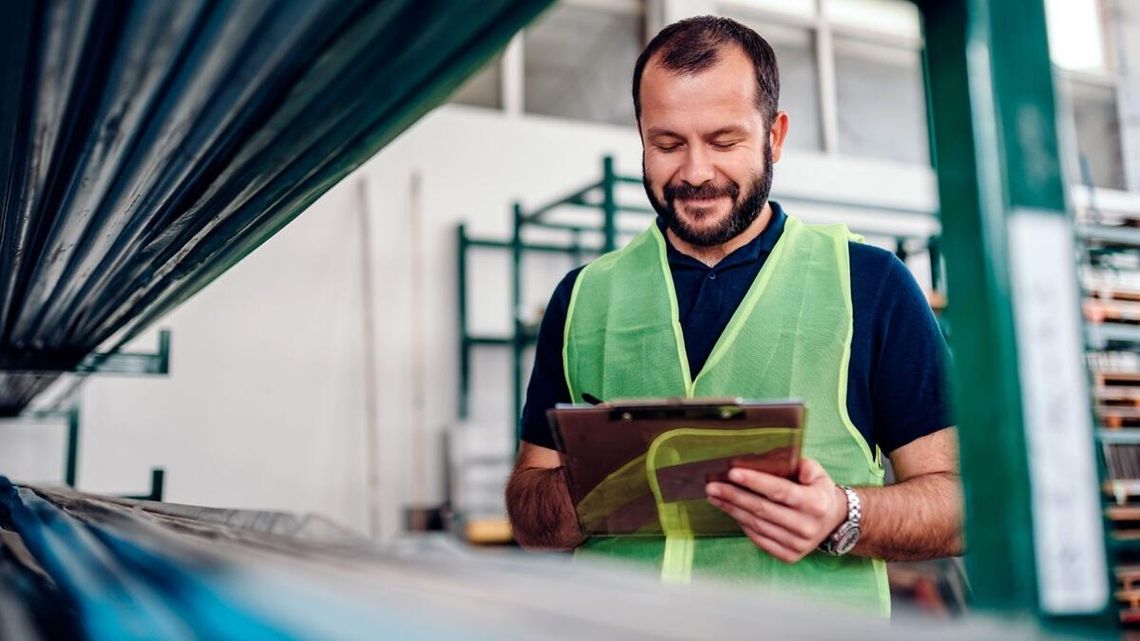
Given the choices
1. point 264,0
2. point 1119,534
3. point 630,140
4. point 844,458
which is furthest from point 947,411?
point 630,140

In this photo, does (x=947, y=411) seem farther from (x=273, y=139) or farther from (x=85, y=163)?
(x=85, y=163)

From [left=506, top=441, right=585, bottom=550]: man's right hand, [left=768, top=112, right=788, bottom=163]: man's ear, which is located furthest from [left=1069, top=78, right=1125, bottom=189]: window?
[left=506, top=441, right=585, bottom=550]: man's right hand

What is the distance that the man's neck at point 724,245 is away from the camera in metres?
1.32

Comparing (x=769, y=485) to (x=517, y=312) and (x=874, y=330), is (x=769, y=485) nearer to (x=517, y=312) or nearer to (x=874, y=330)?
(x=874, y=330)

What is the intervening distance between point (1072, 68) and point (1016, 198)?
7.29 meters

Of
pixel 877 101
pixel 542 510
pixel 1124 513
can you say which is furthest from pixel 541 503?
pixel 877 101

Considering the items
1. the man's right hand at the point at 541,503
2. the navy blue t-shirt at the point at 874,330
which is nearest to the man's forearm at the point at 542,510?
the man's right hand at the point at 541,503

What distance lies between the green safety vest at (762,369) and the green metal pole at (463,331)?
11.5 feet

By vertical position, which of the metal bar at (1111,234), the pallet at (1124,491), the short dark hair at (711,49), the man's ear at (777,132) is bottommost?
the pallet at (1124,491)

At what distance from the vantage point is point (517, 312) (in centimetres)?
481

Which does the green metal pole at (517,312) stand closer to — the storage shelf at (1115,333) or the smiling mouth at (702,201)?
the storage shelf at (1115,333)

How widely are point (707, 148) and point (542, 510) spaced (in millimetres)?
485

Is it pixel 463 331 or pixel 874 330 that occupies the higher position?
pixel 463 331

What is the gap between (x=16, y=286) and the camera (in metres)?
1.33
